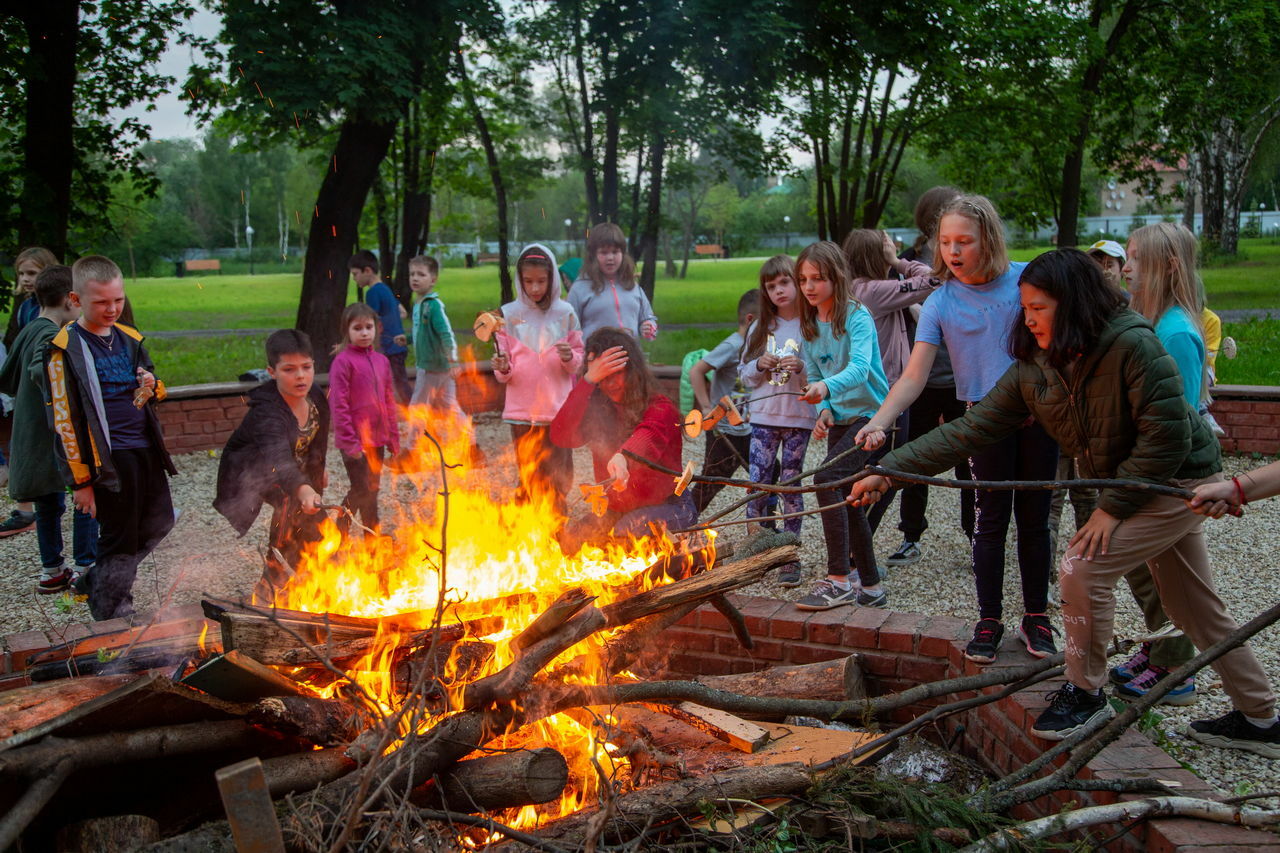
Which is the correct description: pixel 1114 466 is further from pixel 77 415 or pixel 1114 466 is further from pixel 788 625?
pixel 77 415

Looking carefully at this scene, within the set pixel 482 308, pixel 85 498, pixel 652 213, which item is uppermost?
pixel 652 213

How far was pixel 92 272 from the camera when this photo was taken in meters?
4.63

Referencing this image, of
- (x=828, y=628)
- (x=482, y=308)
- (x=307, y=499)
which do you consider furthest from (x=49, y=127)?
(x=482, y=308)

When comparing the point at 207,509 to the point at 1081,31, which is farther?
the point at 1081,31

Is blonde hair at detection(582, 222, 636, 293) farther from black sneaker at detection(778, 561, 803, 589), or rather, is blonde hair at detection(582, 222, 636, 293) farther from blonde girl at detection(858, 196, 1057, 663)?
blonde girl at detection(858, 196, 1057, 663)

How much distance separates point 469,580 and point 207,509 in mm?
4462

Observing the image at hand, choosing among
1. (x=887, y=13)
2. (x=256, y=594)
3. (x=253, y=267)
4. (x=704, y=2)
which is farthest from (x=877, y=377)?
(x=253, y=267)

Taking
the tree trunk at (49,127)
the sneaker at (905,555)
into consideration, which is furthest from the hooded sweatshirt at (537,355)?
the tree trunk at (49,127)

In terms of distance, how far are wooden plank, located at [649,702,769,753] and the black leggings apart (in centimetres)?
105

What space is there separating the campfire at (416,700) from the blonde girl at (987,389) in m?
0.64

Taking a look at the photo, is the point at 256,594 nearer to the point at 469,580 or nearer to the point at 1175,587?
the point at 469,580

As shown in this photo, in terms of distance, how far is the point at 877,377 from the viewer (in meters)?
4.89

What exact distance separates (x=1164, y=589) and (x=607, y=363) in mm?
2535

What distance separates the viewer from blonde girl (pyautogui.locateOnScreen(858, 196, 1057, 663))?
147 inches
